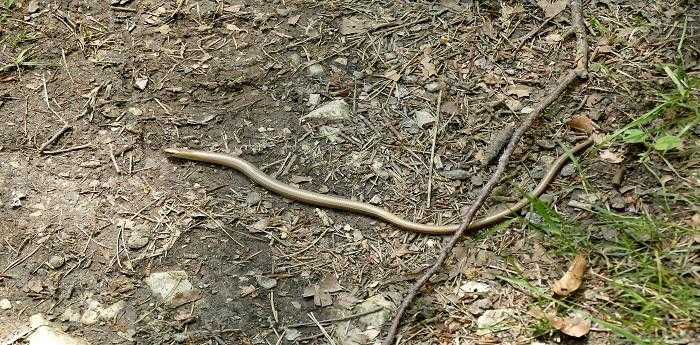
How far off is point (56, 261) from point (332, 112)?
1380 millimetres

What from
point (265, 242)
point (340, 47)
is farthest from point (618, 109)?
point (265, 242)

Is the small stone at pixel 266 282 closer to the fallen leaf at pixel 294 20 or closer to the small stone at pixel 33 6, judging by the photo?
the fallen leaf at pixel 294 20

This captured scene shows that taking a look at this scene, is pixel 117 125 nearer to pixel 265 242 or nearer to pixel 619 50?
pixel 265 242

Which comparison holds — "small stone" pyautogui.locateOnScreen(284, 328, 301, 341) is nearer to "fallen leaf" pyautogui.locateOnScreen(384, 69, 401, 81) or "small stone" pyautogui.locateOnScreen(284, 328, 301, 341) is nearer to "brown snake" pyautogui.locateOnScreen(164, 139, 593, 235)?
"brown snake" pyautogui.locateOnScreen(164, 139, 593, 235)

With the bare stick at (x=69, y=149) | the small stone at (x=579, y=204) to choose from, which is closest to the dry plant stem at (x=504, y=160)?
the small stone at (x=579, y=204)

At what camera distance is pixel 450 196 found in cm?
280

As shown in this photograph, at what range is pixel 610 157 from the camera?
8.93 ft

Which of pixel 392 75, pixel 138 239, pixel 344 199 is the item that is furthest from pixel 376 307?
pixel 392 75

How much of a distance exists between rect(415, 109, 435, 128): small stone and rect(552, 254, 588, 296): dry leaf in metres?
0.98

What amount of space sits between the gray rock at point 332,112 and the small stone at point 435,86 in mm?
395

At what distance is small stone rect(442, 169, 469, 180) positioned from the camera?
112 inches

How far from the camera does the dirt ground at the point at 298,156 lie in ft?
8.18

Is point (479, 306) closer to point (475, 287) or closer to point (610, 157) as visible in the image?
point (475, 287)

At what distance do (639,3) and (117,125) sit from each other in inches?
103
